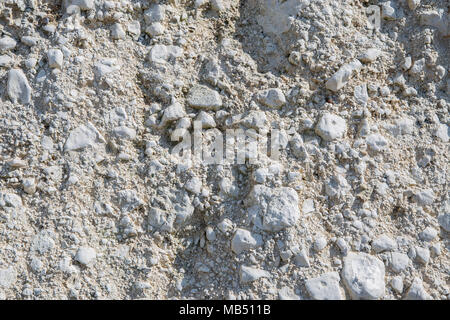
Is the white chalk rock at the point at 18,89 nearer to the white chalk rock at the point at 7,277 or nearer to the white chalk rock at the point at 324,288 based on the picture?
the white chalk rock at the point at 7,277

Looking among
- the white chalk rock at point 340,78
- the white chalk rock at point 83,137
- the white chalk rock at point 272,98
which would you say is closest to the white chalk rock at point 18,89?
the white chalk rock at point 83,137

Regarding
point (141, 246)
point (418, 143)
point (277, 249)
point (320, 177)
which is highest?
point (418, 143)

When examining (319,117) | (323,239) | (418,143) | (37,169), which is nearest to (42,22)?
(37,169)

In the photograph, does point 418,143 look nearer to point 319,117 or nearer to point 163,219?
point 319,117

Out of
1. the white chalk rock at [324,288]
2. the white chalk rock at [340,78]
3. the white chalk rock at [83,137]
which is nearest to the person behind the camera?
the white chalk rock at [324,288]

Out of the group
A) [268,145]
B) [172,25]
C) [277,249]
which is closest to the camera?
[277,249]

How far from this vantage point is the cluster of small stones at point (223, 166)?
196 cm

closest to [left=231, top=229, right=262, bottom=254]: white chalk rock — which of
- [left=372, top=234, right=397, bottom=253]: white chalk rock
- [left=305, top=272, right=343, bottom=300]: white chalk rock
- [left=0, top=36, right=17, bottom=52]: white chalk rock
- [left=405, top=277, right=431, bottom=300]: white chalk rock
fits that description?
[left=305, top=272, right=343, bottom=300]: white chalk rock

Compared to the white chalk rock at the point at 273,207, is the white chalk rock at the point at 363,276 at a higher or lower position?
lower

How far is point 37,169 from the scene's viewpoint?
2.04 m

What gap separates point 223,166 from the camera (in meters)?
2.07

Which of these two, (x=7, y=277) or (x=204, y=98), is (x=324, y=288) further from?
(x=7, y=277)

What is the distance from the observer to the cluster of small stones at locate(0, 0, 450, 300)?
6.43 ft

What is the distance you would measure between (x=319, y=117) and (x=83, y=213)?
3.24 ft
